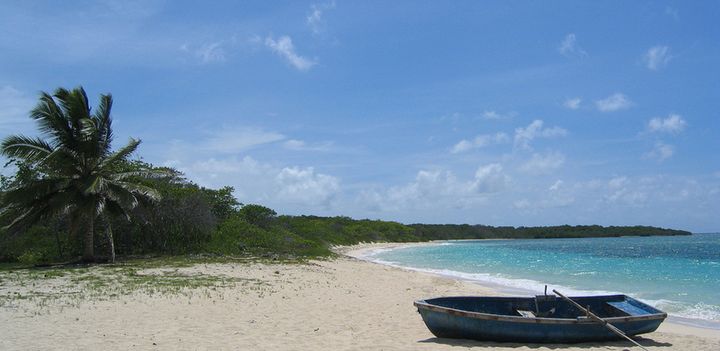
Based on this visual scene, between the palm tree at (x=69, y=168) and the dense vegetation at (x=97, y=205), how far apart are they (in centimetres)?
4

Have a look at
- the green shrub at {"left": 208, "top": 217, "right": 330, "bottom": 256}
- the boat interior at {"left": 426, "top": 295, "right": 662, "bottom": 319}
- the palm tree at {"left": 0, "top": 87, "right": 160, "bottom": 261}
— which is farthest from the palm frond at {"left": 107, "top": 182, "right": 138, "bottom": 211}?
the boat interior at {"left": 426, "top": 295, "right": 662, "bottom": 319}

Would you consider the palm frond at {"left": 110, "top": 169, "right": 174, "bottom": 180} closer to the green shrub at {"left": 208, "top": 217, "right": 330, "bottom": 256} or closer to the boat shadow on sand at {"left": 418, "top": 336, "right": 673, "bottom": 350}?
the green shrub at {"left": 208, "top": 217, "right": 330, "bottom": 256}

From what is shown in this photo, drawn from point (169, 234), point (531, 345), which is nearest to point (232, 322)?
point (531, 345)

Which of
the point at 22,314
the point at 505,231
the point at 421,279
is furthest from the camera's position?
the point at 505,231

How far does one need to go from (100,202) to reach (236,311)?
11.7 metres

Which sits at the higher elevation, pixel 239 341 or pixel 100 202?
pixel 100 202

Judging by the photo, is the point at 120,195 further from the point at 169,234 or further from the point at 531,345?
the point at 531,345

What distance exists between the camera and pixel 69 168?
809 inches

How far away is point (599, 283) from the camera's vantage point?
22.1m

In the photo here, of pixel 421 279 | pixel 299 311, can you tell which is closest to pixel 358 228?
pixel 421 279

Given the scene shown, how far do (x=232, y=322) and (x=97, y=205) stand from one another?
12.6 metres

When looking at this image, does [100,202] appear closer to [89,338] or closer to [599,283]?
[89,338]

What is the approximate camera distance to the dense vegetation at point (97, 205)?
20.1 m

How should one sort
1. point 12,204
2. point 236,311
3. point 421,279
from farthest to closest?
1. point 421,279
2. point 12,204
3. point 236,311
